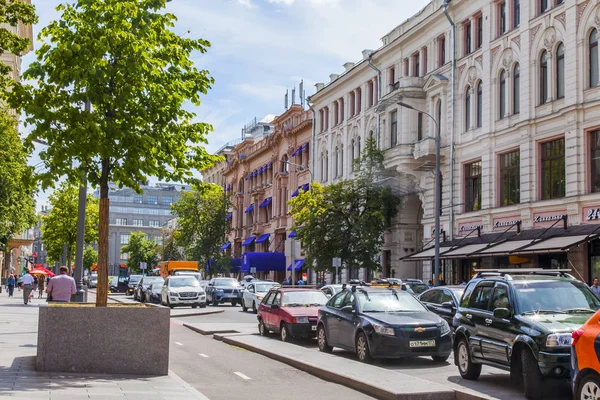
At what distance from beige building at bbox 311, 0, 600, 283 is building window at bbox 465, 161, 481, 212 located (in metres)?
0.06

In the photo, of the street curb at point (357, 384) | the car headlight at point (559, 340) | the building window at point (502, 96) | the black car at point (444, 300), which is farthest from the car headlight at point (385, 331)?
the building window at point (502, 96)

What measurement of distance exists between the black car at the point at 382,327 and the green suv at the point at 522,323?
1.97 m

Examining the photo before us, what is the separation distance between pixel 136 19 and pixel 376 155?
33.6m

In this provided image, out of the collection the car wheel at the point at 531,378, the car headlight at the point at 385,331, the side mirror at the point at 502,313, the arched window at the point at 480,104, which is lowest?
the car wheel at the point at 531,378

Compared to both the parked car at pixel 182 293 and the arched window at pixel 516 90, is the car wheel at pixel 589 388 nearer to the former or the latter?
the arched window at pixel 516 90

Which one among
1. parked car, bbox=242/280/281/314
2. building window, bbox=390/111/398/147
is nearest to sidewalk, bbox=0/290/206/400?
parked car, bbox=242/280/281/314

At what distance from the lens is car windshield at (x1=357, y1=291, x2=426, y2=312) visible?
687 inches

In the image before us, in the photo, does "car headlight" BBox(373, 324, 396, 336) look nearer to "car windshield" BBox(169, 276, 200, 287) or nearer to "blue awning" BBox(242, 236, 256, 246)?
"car windshield" BBox(169, 276, 200, 287)

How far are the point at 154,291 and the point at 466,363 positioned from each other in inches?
1379

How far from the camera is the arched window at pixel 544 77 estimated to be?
34.8m

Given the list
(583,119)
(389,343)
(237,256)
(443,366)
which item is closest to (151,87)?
(389,343)

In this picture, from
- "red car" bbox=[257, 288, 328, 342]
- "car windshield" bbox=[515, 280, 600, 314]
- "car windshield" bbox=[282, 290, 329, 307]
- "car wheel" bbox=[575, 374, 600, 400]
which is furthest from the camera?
"car windshield" bbox=[282, 290, 329, 307]

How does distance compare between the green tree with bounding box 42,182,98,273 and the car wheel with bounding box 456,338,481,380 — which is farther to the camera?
the green tree with bounding box 42,182,98,273

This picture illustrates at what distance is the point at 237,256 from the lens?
88.9 meters
